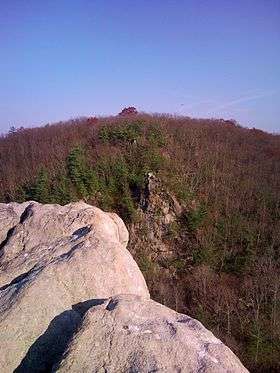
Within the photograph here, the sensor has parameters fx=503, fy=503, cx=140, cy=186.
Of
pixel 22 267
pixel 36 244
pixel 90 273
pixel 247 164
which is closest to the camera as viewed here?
pixel 90 273

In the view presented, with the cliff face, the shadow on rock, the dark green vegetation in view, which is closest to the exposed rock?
the cliff face

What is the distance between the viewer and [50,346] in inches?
184

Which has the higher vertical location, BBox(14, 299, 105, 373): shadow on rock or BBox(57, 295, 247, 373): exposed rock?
BBox(57, 295, 247, 373): exposed rock

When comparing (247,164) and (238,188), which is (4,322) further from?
(247,164)

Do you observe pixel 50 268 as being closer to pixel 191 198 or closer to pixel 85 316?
pixel 85 316

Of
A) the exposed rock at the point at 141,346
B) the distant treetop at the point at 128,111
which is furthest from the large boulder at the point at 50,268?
the distant treetop at the point at 128,111

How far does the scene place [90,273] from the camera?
17.6 feet

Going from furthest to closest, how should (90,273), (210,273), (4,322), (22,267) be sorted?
(210,273) → (22,267) → (90,273) → (4,322)

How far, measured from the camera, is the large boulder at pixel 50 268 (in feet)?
15.4

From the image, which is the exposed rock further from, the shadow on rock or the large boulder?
the large boulder

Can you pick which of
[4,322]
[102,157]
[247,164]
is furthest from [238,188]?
[4,322]

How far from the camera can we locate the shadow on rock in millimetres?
4574

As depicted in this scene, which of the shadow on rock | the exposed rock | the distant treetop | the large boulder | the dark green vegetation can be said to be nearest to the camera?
the exposed rock

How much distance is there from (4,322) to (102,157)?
19788mm
